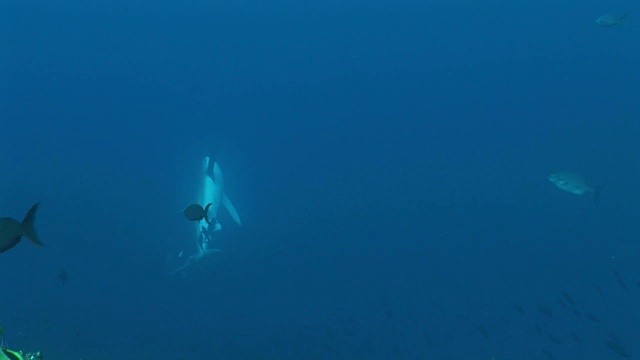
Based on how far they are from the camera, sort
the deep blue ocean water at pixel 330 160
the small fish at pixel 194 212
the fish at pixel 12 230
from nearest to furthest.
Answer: the fish at pixel 12 230 → the small fish at pixel 194 212 → the deep blue ocean water at pixel 330 160

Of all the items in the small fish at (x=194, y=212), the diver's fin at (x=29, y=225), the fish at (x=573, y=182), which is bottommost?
the fish at (x=573, y=182)

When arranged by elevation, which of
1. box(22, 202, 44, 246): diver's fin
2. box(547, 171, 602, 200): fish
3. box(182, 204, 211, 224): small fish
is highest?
box(182, 204, 211, 224): small fish

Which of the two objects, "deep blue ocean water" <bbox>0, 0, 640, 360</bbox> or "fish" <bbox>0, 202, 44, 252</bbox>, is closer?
"fish" <bbox>0, 202, 44, 252</bbox>

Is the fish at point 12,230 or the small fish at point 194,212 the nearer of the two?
the fish at point 12,230

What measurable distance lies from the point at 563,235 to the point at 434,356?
20772mm

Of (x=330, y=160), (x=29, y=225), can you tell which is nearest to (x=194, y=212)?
(x=29, y=225)

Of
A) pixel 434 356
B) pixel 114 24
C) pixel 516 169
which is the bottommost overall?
pixel 434 356

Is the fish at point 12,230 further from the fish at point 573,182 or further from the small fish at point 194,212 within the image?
the fish at point 573,182

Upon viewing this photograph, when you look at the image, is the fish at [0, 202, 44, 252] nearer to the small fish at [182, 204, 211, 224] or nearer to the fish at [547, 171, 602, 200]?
the small fish at [182, 204, 211, 224]

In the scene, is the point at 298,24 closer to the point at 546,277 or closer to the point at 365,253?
the point at 365,253

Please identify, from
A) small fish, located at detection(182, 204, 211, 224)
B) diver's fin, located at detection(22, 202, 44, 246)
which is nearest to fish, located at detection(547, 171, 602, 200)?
small fish, located at detection(182, 204, 211, 224)

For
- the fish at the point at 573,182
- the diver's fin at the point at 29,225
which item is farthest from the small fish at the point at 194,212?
the fish at the point at 573,182

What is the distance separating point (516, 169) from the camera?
2109 inches

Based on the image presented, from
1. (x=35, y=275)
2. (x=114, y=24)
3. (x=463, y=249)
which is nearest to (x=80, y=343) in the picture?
(x=35, y=275)
